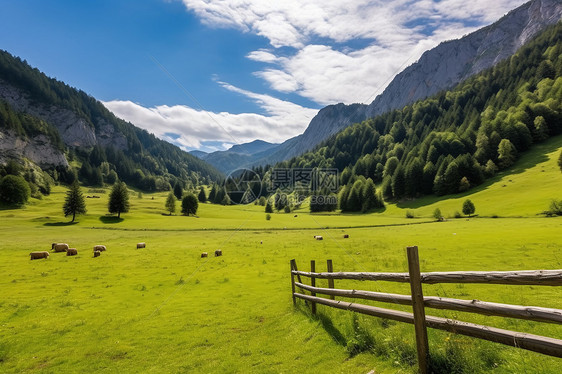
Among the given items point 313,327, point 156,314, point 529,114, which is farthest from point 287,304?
point 529,114

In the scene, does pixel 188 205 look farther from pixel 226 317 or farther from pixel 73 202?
pixel 226 317

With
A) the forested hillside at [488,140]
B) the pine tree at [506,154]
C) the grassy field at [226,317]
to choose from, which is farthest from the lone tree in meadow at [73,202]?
the pine tree at [506,154]

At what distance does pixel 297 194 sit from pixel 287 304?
554 ft

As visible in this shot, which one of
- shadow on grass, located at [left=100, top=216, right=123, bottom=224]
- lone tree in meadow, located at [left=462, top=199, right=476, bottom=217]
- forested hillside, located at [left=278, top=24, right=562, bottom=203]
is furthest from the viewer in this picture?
forested hillside, located at [left=278, top=24, right=562, bottom=203]

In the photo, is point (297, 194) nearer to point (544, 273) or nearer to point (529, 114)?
point (529, 114)

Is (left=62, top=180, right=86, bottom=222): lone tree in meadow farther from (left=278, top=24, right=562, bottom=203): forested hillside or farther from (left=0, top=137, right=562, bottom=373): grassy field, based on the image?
(left=278, top=24, right=562, bottom=203): forested hillside

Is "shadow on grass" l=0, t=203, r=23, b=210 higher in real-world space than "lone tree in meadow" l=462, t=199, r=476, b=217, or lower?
higher

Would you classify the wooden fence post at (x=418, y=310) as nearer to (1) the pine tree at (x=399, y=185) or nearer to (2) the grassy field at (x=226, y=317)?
(2) the grassy field at (x=226, y=317)

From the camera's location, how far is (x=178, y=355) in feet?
36.2

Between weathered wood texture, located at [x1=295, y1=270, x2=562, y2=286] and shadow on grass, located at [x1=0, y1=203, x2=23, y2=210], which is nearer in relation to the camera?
weathered wood texture, located at [x1=295, y1=270, x2=562, y2=286]

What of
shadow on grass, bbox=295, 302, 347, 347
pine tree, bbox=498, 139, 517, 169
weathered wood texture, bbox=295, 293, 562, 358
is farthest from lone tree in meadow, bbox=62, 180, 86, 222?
pine tree, bbox=498, 139, 517, 169

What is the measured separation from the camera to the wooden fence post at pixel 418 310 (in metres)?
6.59

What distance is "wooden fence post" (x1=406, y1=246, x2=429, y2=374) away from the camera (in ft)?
21.6

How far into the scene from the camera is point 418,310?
669cm
